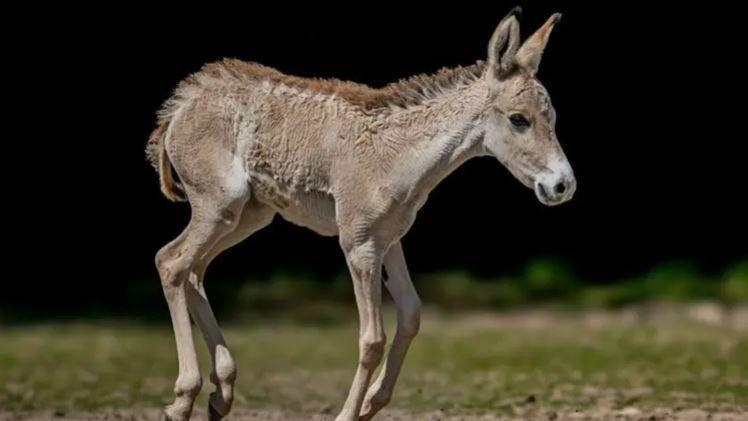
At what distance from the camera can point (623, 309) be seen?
639 inches

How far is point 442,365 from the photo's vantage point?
13.0 m

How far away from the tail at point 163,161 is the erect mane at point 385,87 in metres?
0.37

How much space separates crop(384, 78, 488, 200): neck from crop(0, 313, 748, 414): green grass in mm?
2606

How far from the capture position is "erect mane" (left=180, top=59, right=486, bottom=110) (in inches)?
325

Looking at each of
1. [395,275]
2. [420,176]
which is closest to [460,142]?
[420,176]

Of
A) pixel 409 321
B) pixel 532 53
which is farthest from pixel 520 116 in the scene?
pixel 409 321

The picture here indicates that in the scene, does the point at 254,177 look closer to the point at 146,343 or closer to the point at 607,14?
the point at 146,343

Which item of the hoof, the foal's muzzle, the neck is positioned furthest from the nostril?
the hoof

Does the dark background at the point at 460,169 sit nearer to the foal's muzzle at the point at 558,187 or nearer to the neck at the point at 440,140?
the neck at the point at 440,140

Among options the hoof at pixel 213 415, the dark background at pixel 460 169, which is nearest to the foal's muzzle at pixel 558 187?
the hoof at pixel 213 415

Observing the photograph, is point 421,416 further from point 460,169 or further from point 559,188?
point 460,169

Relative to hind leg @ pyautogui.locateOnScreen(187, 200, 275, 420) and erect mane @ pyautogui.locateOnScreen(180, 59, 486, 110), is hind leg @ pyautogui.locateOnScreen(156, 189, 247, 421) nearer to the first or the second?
hind leg @ pyautogui.locateOnScreen(187, 200, 275, 420)

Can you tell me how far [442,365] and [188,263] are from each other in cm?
488

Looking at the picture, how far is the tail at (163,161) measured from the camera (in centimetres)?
898
